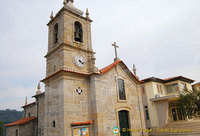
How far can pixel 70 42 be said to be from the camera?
14695 mm

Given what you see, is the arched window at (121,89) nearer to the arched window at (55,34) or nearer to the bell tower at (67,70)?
the bell tower at (67,70)

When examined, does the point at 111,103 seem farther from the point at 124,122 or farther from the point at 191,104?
the point at 191,104

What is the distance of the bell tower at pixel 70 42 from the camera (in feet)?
46.5

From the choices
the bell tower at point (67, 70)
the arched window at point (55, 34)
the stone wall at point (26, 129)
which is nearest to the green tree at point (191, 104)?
the bell tower at point (67, 70)

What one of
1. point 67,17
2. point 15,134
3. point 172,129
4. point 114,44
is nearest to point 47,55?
point 67,17

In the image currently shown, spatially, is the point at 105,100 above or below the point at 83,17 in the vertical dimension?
below

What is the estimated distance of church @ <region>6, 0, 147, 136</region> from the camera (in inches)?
493

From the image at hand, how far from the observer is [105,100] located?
13922 mm

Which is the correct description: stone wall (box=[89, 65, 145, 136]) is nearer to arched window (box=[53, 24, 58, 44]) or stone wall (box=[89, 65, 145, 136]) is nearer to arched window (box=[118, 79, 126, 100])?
arched window (box=[118, 79, 126, 100])

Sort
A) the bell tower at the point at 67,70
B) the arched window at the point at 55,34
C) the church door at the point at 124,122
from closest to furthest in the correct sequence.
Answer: the bell tower at the point at 67,70 → the church door at the point at 124,122 → the arched window at the point at 55,34

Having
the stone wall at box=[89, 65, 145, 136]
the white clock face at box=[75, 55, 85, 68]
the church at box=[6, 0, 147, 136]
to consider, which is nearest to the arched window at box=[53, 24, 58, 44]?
the church at box=[6, 0, 147, 136]

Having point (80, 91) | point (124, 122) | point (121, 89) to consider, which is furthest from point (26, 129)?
point (121, 89)

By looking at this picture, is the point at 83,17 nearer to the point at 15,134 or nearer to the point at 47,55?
the point at 47,55

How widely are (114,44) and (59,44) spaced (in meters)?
5.98
